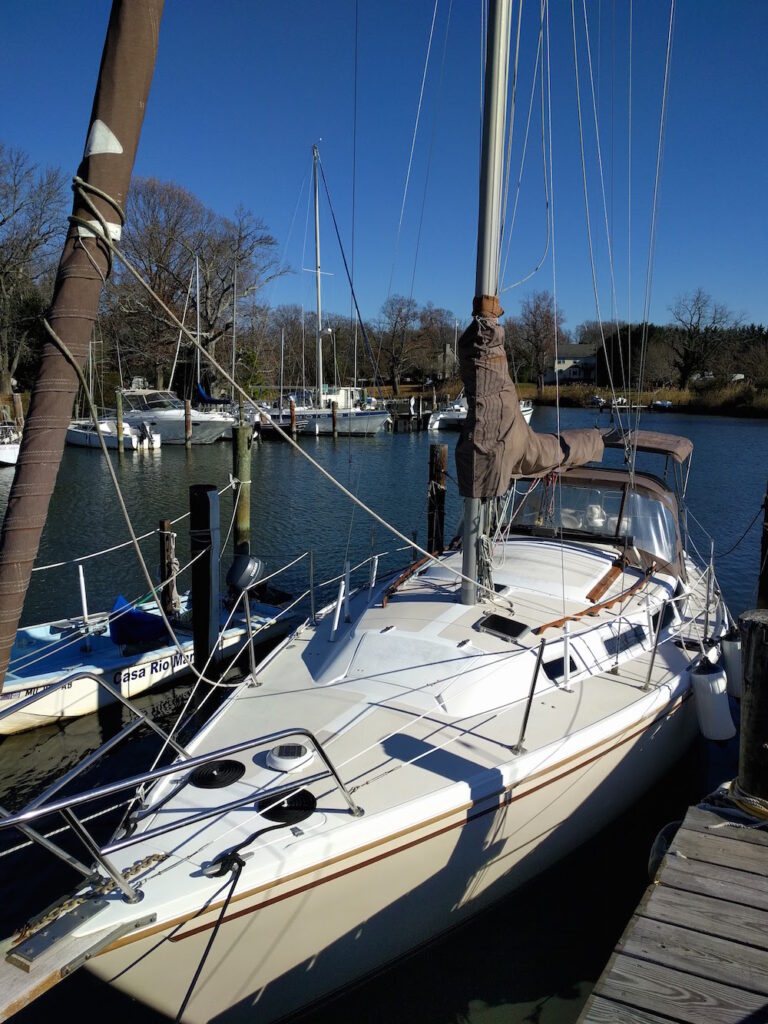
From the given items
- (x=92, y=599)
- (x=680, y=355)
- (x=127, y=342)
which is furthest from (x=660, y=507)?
(x=680, y=355)

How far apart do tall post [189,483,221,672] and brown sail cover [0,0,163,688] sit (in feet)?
18.9

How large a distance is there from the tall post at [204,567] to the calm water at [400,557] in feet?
3.86

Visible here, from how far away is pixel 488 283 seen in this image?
6.12 metres

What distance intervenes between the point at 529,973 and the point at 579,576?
3.86 metres

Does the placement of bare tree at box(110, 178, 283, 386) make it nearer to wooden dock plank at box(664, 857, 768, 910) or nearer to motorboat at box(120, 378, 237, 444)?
motorboat at box(120, 378, 237, 444)

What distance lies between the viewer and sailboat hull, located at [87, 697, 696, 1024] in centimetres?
385

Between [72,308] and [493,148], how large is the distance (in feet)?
13.8

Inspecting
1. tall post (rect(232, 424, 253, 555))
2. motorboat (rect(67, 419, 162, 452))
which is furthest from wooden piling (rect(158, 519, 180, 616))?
motorboat (rect(67, 419, 162, 452))

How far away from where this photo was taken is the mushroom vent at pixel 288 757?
476 cm

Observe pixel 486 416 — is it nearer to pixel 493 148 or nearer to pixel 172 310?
pixel 493 148

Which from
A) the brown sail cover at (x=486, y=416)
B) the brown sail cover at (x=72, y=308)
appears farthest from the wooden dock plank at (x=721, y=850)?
the brown sail cover at (x=72, y=308)

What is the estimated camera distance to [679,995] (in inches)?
129

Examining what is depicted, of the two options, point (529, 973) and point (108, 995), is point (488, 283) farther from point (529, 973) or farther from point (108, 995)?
point (108, 995)

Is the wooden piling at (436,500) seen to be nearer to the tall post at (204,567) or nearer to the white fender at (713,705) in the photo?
the tall post at (204,567)
